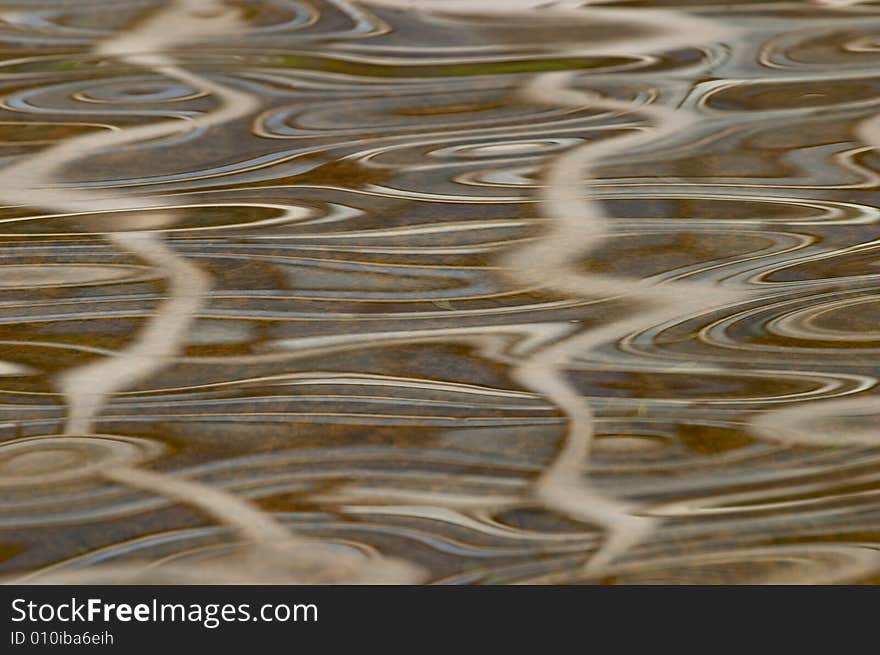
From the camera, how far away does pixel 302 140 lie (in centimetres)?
109

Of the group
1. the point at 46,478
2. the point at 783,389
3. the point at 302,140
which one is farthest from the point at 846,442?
the point at 302,140

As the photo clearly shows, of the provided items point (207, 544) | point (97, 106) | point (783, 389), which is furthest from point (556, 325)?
point (97, 106)

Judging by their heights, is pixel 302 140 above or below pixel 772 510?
above

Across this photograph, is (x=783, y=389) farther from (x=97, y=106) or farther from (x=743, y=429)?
(x=97, y=106)

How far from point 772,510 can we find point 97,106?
0.85m

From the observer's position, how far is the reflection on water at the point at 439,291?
622 mm

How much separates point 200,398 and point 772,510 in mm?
381

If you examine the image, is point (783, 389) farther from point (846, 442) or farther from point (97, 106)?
point (97, 106)

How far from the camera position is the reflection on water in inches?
24.5

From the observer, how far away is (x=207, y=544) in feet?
2.00

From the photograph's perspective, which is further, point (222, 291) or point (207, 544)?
point (222, 291)

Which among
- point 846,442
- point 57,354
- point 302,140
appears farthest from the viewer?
point 302,140

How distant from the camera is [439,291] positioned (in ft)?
2.81
